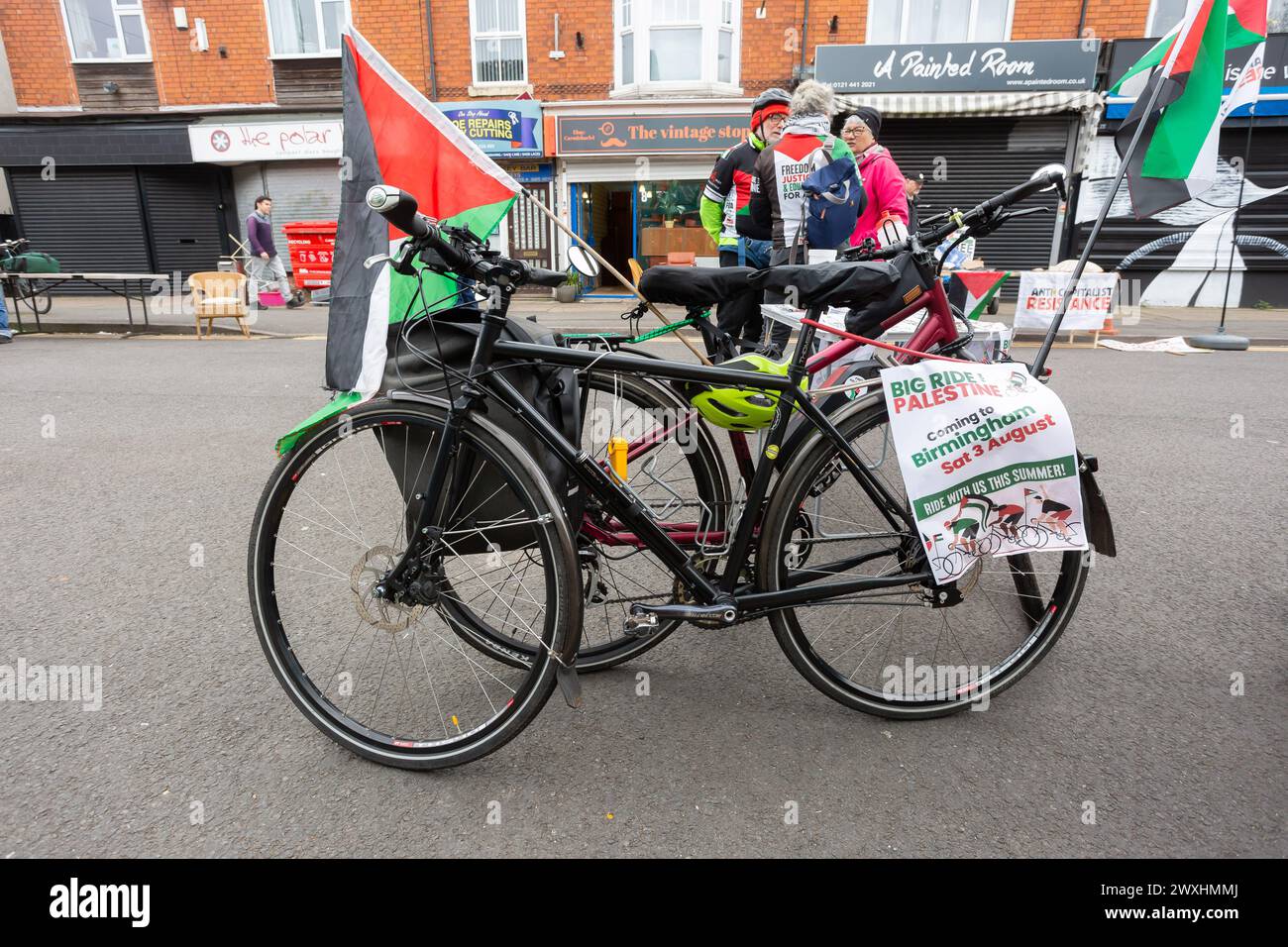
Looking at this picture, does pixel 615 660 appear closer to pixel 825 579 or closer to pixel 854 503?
pixel 825 579

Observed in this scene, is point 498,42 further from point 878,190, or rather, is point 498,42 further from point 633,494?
point 633,494

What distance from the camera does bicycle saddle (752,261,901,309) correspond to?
224cm

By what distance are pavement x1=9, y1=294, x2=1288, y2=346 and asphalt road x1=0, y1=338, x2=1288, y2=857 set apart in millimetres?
7471

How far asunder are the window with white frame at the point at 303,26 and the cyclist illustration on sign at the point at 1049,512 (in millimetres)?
18148

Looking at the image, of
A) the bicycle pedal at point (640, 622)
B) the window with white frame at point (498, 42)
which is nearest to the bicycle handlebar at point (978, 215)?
the bicycle pedal at point (640, 622)

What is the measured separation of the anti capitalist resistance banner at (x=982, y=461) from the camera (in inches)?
87.7

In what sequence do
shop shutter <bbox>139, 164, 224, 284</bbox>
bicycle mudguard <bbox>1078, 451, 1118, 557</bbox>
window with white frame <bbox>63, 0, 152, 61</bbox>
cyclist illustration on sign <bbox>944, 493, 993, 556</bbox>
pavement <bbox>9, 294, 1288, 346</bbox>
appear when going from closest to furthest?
cyclist illustration on sign <bbox>944, 493, 993, 556</bbox>
bicycle mudguard <bbox>1078, 451, 1118, 557</bbox>
pavement <bbox>9, 294, 1288, 346</bbox>
window with white frame <bbox>63, 0, 152, 61</bbox>
shop shutter <bbox>139, 164, 224, 284</bbox>

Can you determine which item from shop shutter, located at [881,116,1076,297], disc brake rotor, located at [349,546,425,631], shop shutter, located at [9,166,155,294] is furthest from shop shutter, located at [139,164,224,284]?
disc brake rotor, located at [349,546,425,631]

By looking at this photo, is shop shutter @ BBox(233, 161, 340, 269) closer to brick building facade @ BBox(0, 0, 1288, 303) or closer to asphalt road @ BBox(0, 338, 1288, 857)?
brick building facade @ BBox(0, 0, 1288, 303)

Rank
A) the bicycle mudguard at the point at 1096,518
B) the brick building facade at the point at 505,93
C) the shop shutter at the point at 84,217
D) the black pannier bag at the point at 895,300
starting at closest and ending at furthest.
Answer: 1. the bicycle mudguard at the point at 1096,518
2. the black pannier bag at the point at 895,300
3. the brick building facade at the point at 505,93
4. the shop shutter at the point at 84,217

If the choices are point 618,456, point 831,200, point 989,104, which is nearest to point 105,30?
point 989,104

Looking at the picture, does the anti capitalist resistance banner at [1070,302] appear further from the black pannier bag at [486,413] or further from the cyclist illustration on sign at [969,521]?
the black pannier bag at [486,413]

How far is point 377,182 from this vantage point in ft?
7.46

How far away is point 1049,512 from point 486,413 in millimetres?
1689
